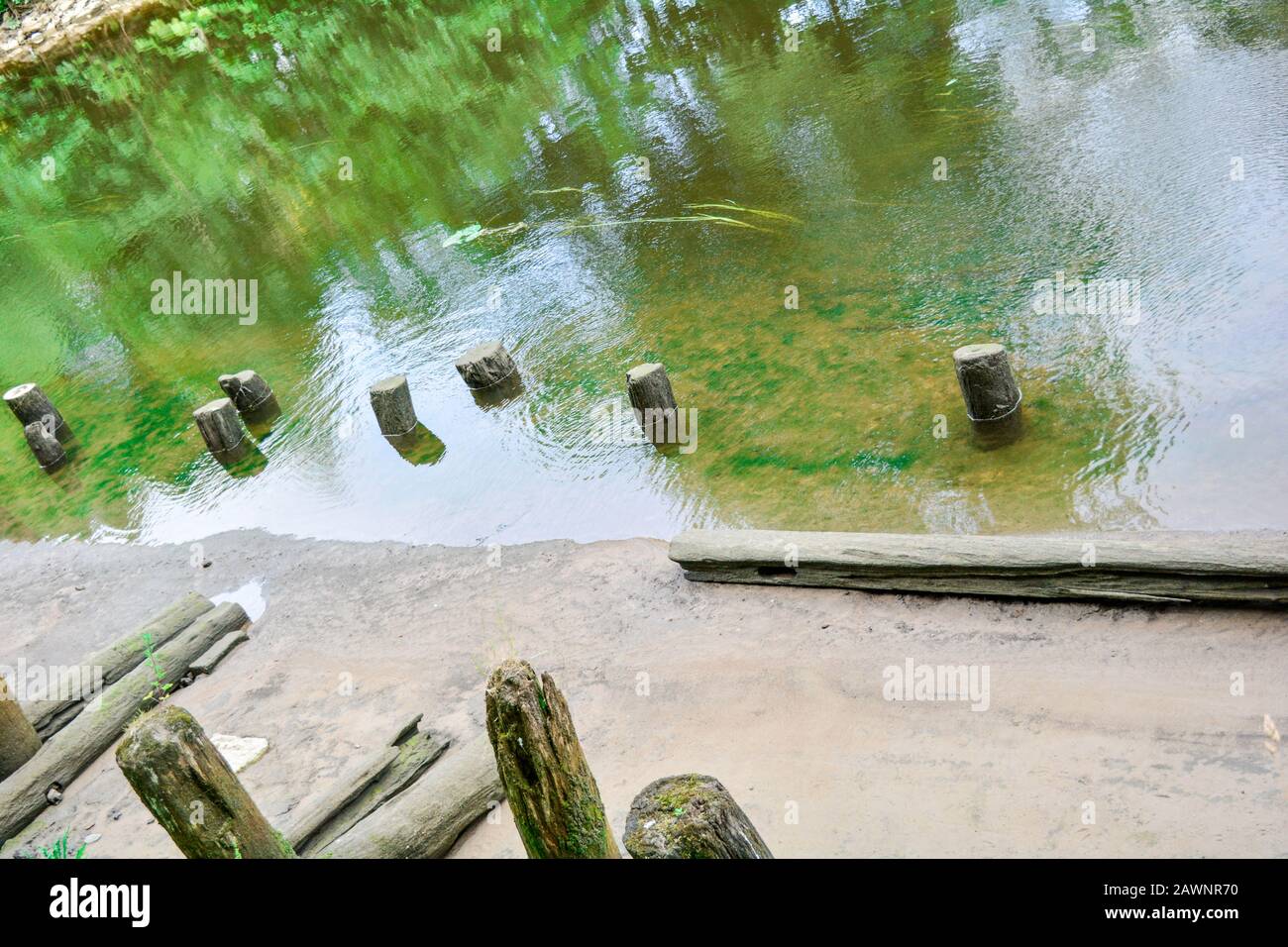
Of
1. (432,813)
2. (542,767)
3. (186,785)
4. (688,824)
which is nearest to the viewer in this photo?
(688,824)

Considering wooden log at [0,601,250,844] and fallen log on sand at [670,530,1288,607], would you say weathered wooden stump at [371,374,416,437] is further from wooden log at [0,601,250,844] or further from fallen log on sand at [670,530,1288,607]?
fallen log on sand at [670,530,1288,607]

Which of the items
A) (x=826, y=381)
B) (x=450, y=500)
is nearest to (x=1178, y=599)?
(x=826, y=381)

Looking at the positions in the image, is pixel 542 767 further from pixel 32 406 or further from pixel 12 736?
pixel 32 406

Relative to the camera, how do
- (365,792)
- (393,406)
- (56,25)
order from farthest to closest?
(56,25), (393,406), (365,792)

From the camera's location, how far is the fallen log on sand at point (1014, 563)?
19.0 ft

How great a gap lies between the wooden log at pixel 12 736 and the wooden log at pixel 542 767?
15.9 feet

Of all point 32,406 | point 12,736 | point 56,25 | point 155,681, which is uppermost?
point 56,25

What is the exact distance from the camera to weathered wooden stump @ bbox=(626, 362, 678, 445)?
937 centimetres

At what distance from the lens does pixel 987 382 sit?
25.9 ft

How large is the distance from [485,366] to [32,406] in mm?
6869

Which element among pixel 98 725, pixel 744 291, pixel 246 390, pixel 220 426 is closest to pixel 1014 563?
pixel 744 291

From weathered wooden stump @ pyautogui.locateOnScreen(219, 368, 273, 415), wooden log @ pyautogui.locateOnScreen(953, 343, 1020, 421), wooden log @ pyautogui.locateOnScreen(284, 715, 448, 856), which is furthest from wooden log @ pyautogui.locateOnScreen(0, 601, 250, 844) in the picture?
wooden log @ pyautogui.locateOnScreen(953, 343, 1020, 421)

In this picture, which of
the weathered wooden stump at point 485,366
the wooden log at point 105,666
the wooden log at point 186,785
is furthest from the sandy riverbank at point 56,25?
the wooden log at point 186,785
